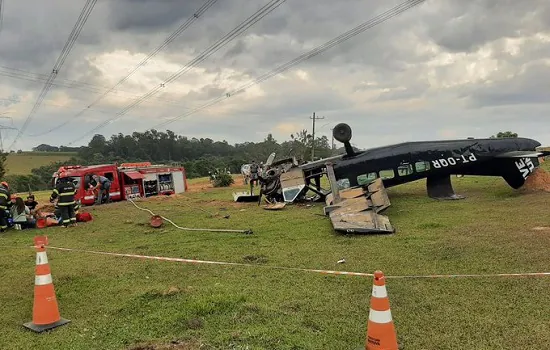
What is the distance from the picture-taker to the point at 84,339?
4680 mm

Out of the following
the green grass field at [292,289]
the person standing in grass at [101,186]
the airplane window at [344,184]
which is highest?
the person standing in grass at [101,186]

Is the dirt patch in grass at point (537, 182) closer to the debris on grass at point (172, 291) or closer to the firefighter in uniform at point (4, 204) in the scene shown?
the debris on grass at point (172, 291)

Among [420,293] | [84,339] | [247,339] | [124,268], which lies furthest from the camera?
[124,268]

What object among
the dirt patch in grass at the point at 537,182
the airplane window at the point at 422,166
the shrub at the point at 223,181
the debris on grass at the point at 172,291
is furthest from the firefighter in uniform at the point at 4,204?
the shrub at the point at 223,181

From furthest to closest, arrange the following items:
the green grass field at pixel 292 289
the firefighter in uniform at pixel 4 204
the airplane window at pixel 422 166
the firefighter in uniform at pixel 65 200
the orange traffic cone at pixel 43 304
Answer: the airplane window at pixel 422 166 → the firefighter in uniform at pixel 65 200 → the firefighter in uniform at pixel 4 204 → the orange traffic cone at pixel 43 304 → the green grass field at pixel 292 289

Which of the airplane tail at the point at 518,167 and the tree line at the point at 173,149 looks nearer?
the airplane tail at the point at 518,167

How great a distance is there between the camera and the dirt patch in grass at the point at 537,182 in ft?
52.0

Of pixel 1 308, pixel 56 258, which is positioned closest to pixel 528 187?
pixel 56 258

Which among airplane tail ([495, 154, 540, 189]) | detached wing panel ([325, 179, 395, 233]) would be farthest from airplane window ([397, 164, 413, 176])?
detached wing panel ([325, 179, 395, 233])

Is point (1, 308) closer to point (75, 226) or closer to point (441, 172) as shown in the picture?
point (75, 226)

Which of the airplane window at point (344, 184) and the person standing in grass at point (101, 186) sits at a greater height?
the person standing in grass at point (101, 186)

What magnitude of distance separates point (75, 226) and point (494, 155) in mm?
15356

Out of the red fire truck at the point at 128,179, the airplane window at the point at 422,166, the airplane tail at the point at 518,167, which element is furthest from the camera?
the red fire truck at the point at 128,179

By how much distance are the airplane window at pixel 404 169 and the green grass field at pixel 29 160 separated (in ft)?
196
